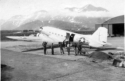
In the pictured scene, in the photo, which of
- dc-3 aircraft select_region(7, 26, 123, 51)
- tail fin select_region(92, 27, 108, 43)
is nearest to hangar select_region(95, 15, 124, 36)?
dc-3 aircraft select_region(7, 26, 123, 51)

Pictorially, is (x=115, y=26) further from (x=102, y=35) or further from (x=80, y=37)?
(x=102, y=35)

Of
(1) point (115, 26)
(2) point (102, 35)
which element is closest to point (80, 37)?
(2) point (102, 35)

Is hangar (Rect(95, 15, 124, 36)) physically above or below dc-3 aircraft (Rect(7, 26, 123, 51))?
above

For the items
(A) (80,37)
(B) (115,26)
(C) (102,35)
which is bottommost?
(A) (80,37)

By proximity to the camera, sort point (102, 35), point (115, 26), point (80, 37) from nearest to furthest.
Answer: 1. point (102, 35)
2. point (80, 37)
3. point (115, 26)

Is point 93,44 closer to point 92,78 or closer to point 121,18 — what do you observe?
point 92,78

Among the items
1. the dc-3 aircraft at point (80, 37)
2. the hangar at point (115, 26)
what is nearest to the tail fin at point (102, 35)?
the dc-3 aircraft at point (80, 37)

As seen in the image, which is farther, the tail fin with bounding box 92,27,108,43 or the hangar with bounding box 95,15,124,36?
the hangar with bounding box 95,15,124,36

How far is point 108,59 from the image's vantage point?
16.5 meters

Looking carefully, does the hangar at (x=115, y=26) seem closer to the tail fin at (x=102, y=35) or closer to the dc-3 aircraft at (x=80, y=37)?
the dc-3 aircraft at (x=80, y=37)

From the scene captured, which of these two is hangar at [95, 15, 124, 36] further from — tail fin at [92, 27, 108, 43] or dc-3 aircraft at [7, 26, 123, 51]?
tail fin at [92, 27, 108, 43]

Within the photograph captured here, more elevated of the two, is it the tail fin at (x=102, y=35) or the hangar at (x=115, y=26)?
the hangar at (x=115, y=26)

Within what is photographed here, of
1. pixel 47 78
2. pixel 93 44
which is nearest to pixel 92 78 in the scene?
pixel 47 78

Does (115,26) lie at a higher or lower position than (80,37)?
higher
